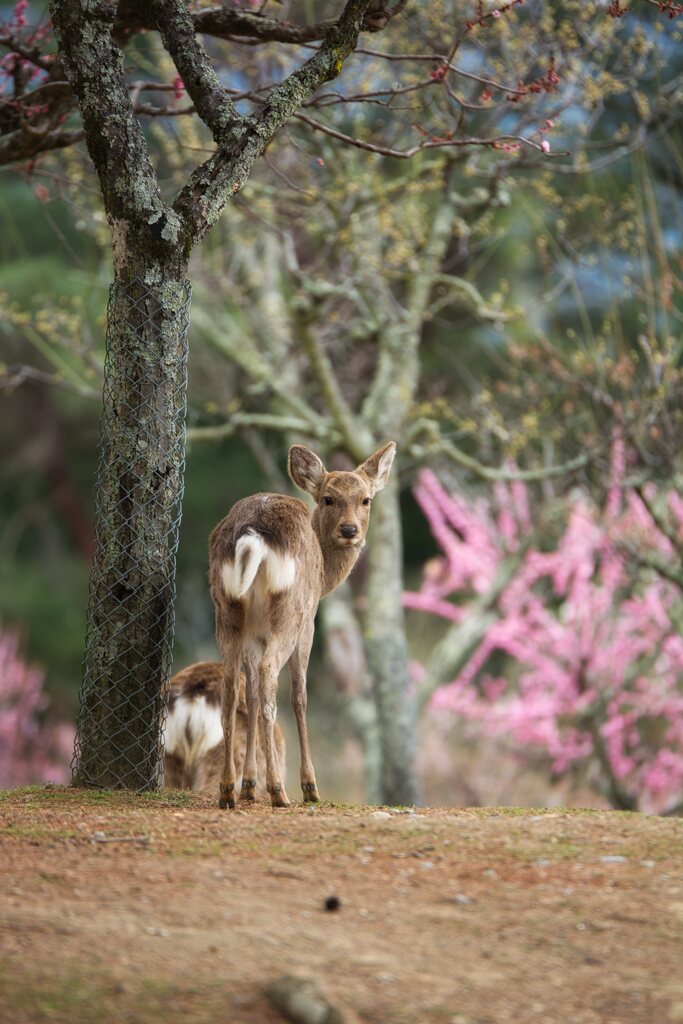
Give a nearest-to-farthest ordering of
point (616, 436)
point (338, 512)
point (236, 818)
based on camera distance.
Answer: point (236, 818) < point (338, 512) < point (616, 436)

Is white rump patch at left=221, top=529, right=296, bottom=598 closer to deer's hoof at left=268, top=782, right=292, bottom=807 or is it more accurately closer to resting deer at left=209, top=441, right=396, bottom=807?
resting deer at left=209, top=441, right=396, bottom=807

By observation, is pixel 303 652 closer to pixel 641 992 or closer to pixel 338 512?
pixel 338 512

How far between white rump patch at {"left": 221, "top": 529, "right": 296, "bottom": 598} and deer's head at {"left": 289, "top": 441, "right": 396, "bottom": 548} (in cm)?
88

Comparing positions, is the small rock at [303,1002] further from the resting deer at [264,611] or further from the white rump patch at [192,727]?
the white rump patch at [192,727]

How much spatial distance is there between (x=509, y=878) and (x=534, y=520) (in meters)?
9.55

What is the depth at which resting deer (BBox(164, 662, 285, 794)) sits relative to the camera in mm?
7227

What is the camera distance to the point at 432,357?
2139cm

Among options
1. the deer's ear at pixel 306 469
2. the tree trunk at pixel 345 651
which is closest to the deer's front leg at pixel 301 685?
the deer's ear at pixel 306 469

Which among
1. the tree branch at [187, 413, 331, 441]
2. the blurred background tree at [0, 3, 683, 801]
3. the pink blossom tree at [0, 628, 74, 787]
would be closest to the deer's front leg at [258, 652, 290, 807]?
the blurred background tree at [0, 3, 683, 801]

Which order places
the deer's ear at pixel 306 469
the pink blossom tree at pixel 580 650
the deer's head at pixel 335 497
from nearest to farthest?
the deer's head at pixel 335 497 → the deer's ear at pixel 306 469 → the pink blossom tree at pixel 580 650

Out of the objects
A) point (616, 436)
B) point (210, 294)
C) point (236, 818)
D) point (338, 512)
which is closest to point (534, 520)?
point (616, 436)

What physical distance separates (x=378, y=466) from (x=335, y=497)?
0.50 m

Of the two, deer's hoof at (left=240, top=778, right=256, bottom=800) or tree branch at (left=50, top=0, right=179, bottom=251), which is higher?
tree branch at (left=50, top=0, right=179, bottom=251)

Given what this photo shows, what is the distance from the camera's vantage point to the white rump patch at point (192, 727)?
7227mm
